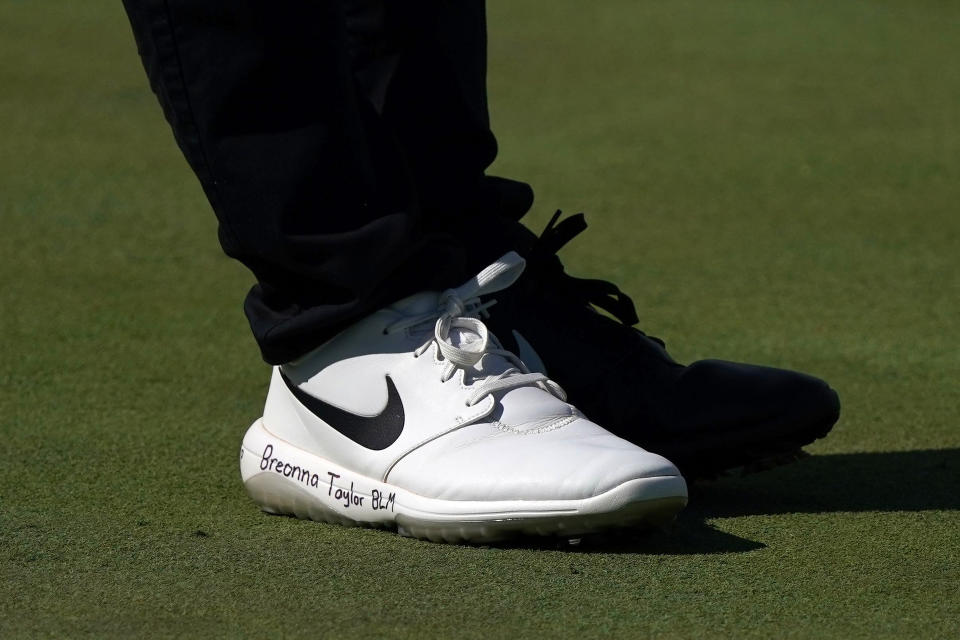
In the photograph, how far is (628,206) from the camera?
2781 mm

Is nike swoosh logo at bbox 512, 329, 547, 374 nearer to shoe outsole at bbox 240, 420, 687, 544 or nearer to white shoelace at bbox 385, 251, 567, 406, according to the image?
white shoelace at bbox 385, 251, 567, 406

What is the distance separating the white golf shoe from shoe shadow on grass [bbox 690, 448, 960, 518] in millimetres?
163

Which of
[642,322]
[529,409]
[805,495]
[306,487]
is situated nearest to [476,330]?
[529,409]

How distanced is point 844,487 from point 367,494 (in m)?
0.43

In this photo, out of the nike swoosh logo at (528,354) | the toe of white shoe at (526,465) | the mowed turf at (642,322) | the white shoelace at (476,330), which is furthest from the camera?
the nike swoosh logo at (528,354)

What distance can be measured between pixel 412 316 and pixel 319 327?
79 millimetres

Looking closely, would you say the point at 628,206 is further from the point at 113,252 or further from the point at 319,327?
the point at 319,327

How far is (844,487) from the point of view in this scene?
1.24 meters

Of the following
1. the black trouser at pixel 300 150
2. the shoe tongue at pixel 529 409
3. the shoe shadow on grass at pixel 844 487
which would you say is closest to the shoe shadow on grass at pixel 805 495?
the shoe shadow on grass at pixel 844 487

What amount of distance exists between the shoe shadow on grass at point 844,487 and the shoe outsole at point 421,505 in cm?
16

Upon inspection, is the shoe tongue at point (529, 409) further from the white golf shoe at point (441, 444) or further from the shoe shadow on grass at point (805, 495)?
the shoe shadow on grass at point (805, 495)

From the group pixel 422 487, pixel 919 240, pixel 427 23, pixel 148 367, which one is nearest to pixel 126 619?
pixel 422 487

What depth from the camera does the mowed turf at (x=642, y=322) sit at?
0.90 meters

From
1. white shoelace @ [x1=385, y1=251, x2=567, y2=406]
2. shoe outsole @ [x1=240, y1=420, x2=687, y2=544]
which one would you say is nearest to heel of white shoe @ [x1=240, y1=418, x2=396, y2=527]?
shoe outsole @ [x1=240, y1=420, x2=687, y2=544]
